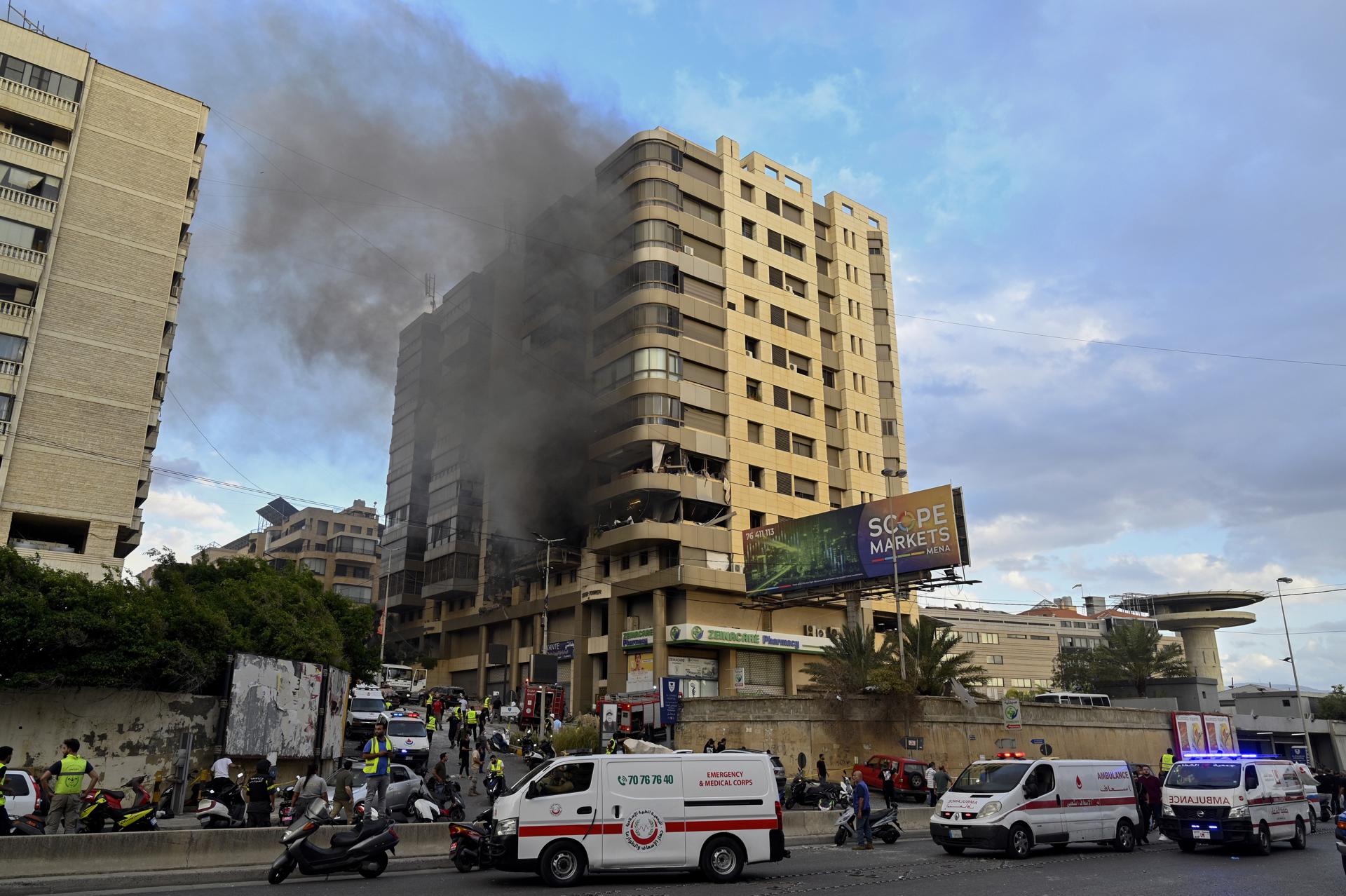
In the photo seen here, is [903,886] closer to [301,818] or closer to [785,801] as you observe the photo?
[301,818]

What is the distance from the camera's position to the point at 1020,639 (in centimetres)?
10650

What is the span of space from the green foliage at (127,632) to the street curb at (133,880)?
8521 millimetres

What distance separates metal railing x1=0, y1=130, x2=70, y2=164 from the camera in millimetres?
36375

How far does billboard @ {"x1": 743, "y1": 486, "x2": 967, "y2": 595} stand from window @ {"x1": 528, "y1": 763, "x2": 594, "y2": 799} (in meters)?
27.5

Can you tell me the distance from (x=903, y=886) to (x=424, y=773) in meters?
16.3

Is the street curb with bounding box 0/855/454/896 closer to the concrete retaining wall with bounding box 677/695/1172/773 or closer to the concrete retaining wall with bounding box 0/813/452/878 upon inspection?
the concrete retaining wall with bounding box 0/813/452/878

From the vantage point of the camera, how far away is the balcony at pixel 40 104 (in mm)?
36938

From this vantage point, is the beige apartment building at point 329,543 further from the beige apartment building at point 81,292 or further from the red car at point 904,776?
the red car at point 904,776

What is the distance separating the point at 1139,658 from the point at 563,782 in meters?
57.3

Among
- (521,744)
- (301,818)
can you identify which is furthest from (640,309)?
(301,818)

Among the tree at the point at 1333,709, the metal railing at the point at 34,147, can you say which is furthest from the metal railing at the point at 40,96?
the tree at the point at 1333,709

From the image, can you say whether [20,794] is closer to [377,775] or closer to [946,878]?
[377,775]

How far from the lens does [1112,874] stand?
1271 centimetres

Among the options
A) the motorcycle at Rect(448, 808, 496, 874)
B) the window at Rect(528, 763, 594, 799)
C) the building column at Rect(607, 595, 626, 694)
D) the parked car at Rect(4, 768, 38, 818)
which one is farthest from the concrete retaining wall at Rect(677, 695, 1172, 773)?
the parked car at Rect(4, 768, 38, 818)
